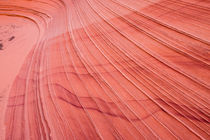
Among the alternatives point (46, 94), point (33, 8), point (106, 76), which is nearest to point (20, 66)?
point (46, 94)

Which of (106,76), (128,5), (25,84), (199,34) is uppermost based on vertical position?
(128,5)

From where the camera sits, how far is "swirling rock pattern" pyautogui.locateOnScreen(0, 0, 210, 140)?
0.77 meters

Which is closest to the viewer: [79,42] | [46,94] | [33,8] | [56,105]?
[56,105]

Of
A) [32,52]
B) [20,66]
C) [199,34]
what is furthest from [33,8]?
[199,34]

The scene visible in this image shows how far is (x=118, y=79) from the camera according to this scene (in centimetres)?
100

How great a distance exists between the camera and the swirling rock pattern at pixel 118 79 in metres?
0.77

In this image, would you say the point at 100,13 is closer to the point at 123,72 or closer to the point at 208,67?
the point at 123,72

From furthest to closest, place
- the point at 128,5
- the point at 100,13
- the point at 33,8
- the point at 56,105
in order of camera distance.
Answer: the point at 33,8 < the point at 100,13 < the point at 128,5 < the point at 56,105

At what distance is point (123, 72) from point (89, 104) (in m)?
0.30

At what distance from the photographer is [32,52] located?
5.39ft

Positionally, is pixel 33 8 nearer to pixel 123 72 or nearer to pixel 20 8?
pixel 20 8

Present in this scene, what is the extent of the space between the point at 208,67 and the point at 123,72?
47cm

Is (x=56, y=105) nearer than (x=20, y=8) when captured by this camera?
Yes

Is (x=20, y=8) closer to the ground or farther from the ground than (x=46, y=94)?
farther from the ground
